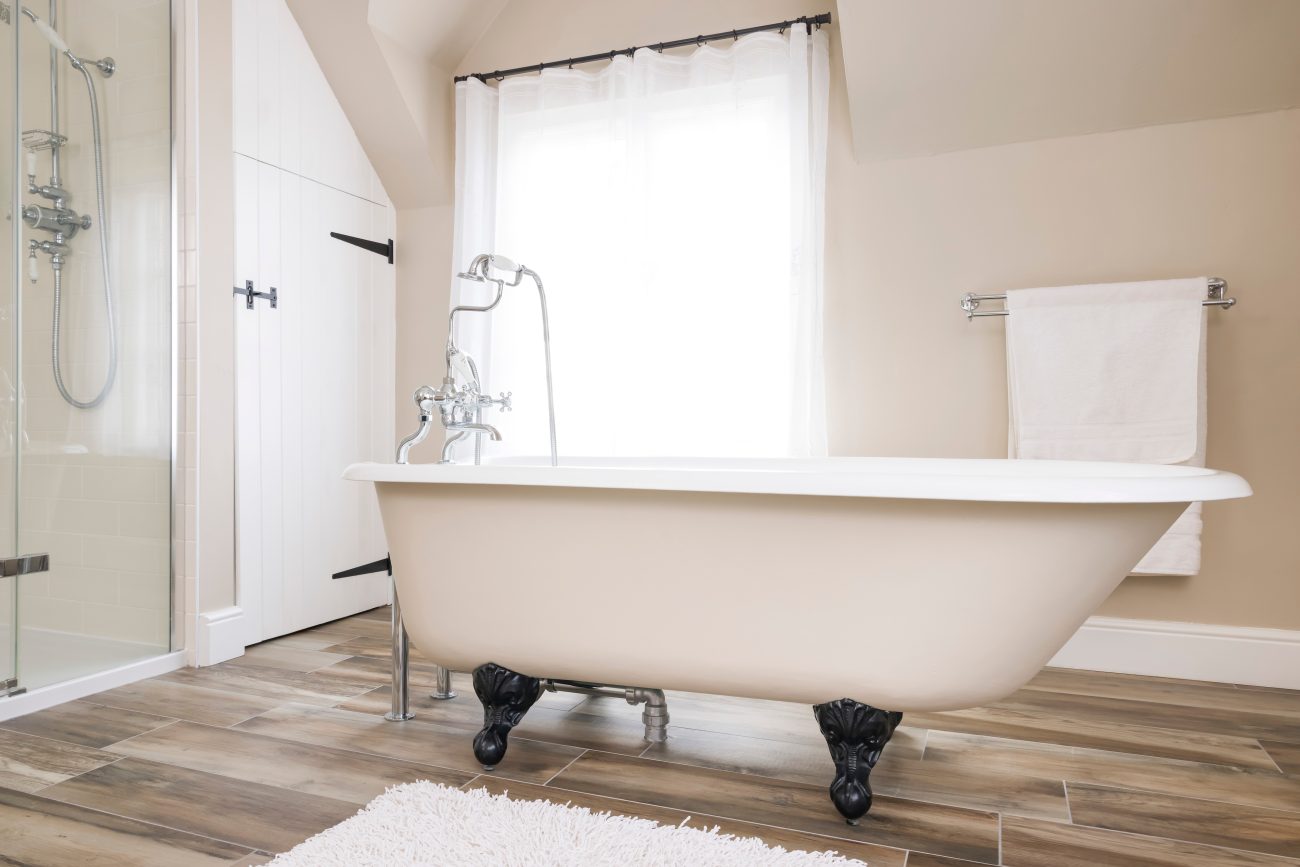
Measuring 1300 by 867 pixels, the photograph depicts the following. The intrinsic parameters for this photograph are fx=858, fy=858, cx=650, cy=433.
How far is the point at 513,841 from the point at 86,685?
5.04 feet

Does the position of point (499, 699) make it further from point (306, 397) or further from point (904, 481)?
point (306, 397)

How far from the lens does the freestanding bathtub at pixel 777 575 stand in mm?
1476

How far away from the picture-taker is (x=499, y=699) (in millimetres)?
1870

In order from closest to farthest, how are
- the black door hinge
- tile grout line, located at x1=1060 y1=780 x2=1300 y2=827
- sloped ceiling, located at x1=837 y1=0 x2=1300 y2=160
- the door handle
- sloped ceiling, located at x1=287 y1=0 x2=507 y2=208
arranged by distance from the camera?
tile grout line, located at x1=1060 y1=780 x2=1300 y2=827 → sloped ceiling, located at x1=837 y1=0 x2=1300 y2=160 → the door handle → sloped ceiling, located at x1=287 y1=0 x2=507 y2=208 → the black door hinge

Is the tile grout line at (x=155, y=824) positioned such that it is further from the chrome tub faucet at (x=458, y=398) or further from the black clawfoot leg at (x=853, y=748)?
the black clawfoot leg at (x=853, y=748)

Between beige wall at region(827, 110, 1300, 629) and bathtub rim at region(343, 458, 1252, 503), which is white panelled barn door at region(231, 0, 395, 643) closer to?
bathtub rim at region(343, 458, 1252, 503)

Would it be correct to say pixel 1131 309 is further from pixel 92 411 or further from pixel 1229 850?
pixel 92 411

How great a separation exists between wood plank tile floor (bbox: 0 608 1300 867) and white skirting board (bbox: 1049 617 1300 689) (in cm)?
8

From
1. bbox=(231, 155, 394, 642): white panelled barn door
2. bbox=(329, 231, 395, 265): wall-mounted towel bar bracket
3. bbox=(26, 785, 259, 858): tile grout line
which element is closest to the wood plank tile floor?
bbox=(26, 785, 259, 858): tile grout line

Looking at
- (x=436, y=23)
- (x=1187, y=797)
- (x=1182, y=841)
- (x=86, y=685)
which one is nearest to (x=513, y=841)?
(x=1182, y=841)

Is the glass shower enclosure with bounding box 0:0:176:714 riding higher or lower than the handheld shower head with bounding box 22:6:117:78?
lower

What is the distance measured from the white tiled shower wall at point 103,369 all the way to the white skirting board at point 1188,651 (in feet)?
9.01

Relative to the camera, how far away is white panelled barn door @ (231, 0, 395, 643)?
282 cm

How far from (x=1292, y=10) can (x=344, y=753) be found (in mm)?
3078
